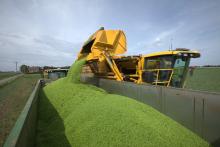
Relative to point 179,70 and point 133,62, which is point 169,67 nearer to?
point 179,70

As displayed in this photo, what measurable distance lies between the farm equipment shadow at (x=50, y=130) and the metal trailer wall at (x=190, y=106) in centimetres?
197

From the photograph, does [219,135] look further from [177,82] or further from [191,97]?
[177,82]

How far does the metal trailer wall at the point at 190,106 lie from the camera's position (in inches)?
103

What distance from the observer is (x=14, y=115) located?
4.66 m

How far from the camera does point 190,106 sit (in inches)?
118

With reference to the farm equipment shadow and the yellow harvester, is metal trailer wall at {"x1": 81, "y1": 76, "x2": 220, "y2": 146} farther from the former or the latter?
the farm equipment shadow

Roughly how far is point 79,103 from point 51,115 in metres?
0.74

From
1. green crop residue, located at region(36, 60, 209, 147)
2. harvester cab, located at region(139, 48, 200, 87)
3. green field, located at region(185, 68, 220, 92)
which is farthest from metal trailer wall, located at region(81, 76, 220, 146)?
green field, located at region(185, 68, 220, 92)

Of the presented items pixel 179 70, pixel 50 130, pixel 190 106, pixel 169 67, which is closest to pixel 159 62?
pixel 169 67

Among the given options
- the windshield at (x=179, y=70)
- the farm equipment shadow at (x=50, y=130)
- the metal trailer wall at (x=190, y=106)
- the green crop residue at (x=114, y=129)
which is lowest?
the farm equipment shadow at (x=50, y=130)

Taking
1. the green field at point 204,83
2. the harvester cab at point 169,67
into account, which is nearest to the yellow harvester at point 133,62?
the harvester cab at point 169,67

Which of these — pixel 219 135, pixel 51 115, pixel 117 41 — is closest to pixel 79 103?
pixel 51 115

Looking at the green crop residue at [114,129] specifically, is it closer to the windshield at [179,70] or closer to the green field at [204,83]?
the windshield at [179,70]

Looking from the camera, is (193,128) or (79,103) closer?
(193,128)
